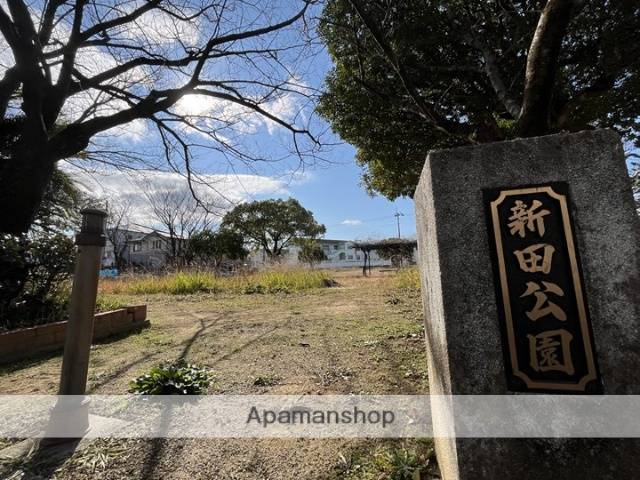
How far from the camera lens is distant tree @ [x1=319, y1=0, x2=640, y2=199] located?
11.3ft

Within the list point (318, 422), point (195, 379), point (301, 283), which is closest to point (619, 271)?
point (318, 422)

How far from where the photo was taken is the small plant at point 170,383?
1.97 meters

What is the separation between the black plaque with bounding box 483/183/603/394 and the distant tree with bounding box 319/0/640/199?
1.50 metres

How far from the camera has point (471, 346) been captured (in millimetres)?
1059

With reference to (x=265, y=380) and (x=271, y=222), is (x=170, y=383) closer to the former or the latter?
(x=265, y=380)

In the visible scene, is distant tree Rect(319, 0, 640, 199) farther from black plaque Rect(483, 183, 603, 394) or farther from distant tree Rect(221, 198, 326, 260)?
distant tree Rect(221, 198, 326, 260)

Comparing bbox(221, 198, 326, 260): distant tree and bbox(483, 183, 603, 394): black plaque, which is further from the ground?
bbox(221, 198, 326, 260): distant tree

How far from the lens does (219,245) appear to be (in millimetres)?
24047

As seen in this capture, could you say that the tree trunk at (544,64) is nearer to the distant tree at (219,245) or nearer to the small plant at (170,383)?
the small plant at (170,383)

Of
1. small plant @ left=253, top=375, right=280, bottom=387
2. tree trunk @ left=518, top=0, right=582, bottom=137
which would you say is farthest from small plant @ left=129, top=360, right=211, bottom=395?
tree trunk @ left=518, top=0, right=582, bottom=137

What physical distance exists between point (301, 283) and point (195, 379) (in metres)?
6.52

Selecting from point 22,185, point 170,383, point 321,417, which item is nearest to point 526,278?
point 321,417

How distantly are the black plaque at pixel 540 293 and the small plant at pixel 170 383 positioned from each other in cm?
184

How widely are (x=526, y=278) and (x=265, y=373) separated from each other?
6.44 ft
